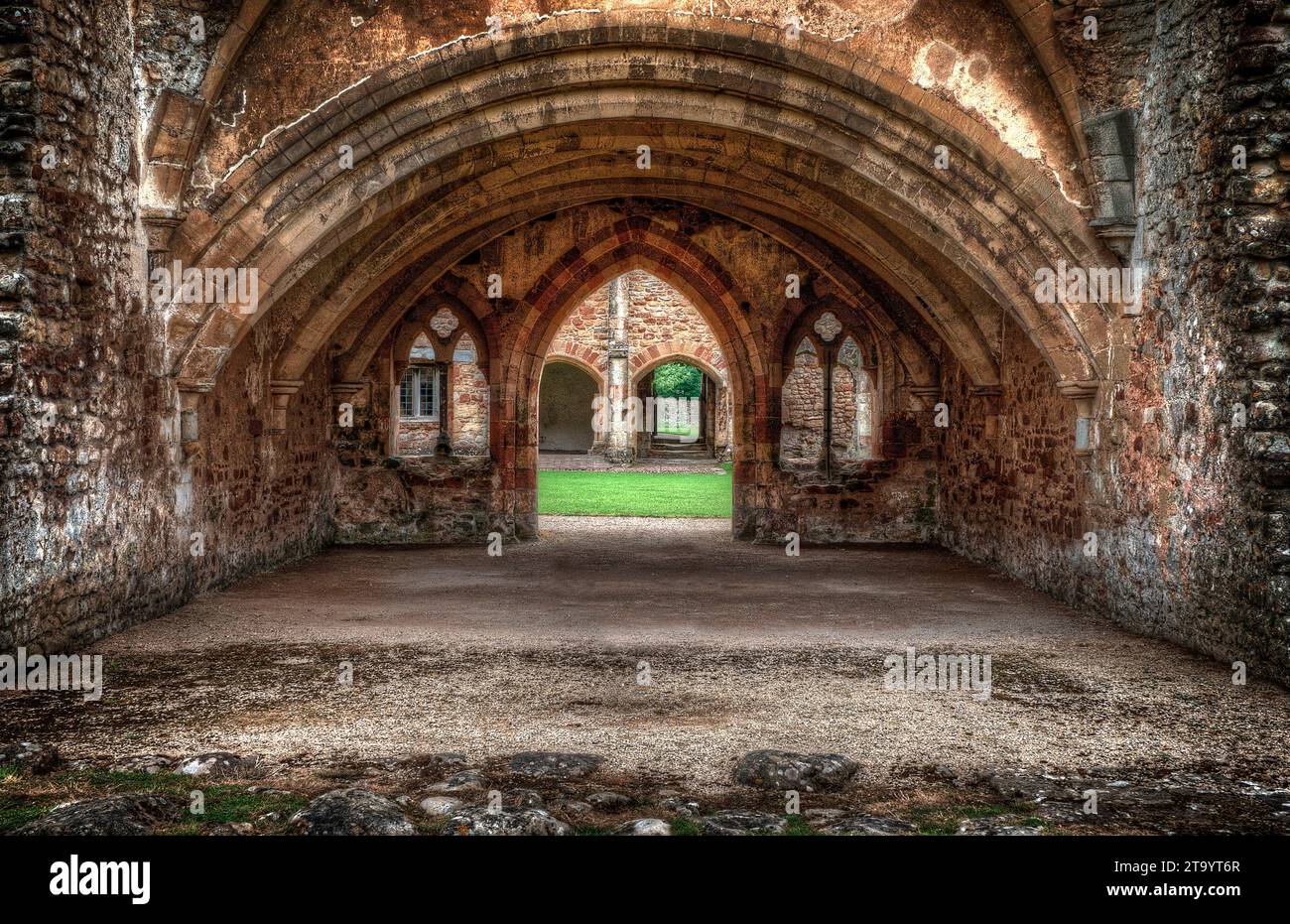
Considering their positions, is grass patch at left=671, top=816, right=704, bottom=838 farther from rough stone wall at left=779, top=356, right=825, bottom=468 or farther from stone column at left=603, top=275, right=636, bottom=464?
stone column at left=603, top=275, right=636, bottom=464

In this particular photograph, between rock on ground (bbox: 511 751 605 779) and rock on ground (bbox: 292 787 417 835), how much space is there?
0.57 meters

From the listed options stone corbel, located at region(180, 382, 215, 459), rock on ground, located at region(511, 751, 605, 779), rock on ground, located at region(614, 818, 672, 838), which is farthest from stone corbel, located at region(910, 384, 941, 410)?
rock on ground, located at region(614, 818, 672, 838)

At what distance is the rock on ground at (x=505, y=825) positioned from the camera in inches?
126

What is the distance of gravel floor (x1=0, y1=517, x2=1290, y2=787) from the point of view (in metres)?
4.25

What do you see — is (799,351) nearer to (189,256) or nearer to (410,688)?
(189,256)

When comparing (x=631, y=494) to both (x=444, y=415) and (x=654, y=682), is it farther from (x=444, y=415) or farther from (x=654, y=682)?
(x=654, y=682)

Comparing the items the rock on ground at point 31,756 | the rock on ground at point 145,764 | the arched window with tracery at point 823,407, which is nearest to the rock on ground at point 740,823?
the rock on ground at point 145,764

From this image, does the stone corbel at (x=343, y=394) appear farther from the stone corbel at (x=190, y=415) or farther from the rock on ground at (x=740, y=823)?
the rock on ground at (x=740, y=823)

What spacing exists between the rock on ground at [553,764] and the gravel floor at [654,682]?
0.13 meters

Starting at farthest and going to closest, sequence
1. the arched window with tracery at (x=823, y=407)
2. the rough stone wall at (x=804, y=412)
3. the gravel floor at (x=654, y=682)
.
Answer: the rough stone wall at (x=804, y=412) < the arched window with tracery at (x=823, y=407) < the gravel floor at (x=654, y=682)

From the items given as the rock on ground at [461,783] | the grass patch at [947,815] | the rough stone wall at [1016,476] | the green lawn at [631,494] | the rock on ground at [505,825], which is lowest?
the grass patch at [947,815]

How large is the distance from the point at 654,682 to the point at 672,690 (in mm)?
175

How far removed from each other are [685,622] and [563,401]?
2178 cm

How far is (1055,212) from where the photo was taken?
698 centimetres
